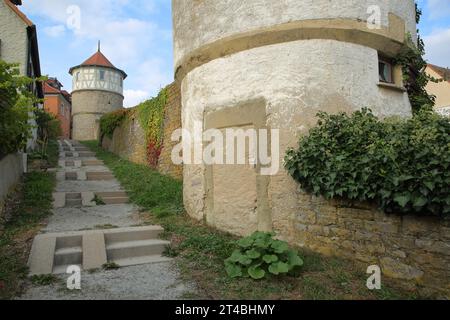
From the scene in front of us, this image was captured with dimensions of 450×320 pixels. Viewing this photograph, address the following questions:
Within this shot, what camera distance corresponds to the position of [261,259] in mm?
4250

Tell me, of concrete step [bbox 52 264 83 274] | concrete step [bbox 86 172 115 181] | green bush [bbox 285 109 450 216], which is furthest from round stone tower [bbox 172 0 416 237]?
concrete step [bbox 86 172 115 181]

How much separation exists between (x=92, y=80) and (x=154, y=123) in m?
26.9

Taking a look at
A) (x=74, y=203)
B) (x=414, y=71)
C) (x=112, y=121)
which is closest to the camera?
(x=414, y=71)

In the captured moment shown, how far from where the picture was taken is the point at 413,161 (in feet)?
12.0

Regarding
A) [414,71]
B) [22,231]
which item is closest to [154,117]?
[22,231]

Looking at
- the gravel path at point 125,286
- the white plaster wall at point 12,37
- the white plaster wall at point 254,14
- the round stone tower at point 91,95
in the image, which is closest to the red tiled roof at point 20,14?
the white plaster wall at point 12,37

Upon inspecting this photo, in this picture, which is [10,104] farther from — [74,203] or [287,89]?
[287,89]

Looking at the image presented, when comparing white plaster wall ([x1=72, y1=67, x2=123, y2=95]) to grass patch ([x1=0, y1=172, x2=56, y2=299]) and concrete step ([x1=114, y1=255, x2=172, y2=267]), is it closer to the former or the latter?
grass patch ([x1=0, y1=172, x2=56, y2=299])

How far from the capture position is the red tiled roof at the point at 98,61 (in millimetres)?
35750

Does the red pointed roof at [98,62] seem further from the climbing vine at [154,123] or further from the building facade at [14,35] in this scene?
the climbing vine at [154,123]

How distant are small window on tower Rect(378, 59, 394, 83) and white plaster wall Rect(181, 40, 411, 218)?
0.41 meters

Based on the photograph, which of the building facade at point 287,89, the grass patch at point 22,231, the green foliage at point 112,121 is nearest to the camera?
the grass patch at point 22,231

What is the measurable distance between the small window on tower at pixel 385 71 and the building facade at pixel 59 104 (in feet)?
108
